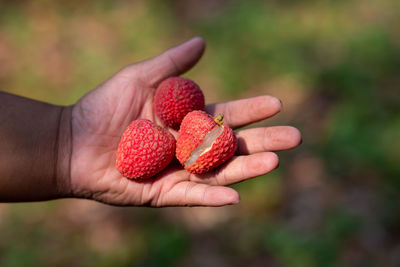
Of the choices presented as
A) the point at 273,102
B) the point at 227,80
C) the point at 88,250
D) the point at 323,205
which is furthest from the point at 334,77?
the point at 88,250

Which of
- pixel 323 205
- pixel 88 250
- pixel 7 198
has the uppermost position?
pixel 7 198

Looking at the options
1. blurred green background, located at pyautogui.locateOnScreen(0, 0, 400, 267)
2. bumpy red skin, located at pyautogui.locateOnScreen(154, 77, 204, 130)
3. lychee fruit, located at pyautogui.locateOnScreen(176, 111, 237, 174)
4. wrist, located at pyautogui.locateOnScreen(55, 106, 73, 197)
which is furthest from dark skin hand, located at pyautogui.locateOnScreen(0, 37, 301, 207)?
blurred green background, located at pyautogui.locateOnScreen(0, 0, 400, 267)

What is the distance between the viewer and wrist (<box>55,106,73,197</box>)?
2.93 metres

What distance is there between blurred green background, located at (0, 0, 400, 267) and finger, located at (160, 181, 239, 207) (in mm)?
1335

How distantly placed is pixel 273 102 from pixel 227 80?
8.42ft

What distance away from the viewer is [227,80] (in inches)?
217

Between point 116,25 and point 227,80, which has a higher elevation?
point 116,25

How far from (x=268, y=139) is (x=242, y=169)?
35 centimetres

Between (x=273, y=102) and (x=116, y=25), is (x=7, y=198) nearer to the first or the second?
(x=273, y=102)

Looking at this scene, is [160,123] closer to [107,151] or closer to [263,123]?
[107,151]

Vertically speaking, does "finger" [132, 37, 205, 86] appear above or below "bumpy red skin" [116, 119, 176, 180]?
above

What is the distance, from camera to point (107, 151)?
9.95 ft

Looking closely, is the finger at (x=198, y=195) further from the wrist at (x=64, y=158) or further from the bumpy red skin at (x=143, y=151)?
the wrist at (x=64, y=158)

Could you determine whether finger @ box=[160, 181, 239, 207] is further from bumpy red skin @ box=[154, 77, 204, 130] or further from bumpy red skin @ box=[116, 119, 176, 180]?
bumpy red skin @ box=[154, 77, 204, 130]
